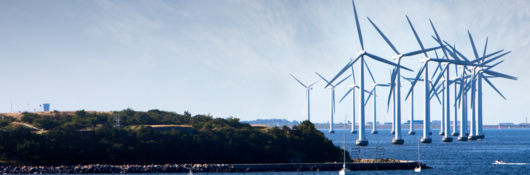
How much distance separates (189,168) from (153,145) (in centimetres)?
1274

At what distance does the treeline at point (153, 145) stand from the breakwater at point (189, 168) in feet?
17.9

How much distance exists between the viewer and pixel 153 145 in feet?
318

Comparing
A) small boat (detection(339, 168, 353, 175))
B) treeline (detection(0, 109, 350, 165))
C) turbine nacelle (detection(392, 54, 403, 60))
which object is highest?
turbine nacelle (detection(392, 54, 403, 60))

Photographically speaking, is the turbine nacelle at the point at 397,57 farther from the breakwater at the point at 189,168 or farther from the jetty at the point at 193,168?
the breakwater at the point at 189,168

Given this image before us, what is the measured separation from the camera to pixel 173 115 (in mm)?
135500

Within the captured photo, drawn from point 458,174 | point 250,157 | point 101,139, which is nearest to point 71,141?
point 101,139

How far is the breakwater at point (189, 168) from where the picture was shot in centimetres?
8550

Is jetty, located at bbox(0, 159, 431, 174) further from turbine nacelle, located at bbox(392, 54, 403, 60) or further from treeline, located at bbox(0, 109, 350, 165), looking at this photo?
turbine nacelle, located at bbox(392, 54, 403, 60)

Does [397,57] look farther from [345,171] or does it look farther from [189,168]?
[189,168]

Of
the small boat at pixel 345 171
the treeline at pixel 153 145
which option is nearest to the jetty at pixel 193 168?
the treeline at pixel 153 145

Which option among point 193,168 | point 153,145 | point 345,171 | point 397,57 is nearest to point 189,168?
point 193,168

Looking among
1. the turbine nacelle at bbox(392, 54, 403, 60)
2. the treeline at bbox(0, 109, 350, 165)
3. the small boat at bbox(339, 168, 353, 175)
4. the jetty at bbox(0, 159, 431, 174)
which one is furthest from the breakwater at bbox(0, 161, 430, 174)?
the turbine nacelle at bbox(392, 54, 403, 60)

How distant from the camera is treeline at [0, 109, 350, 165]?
9206cm

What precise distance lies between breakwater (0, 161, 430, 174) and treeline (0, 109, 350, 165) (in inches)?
214
